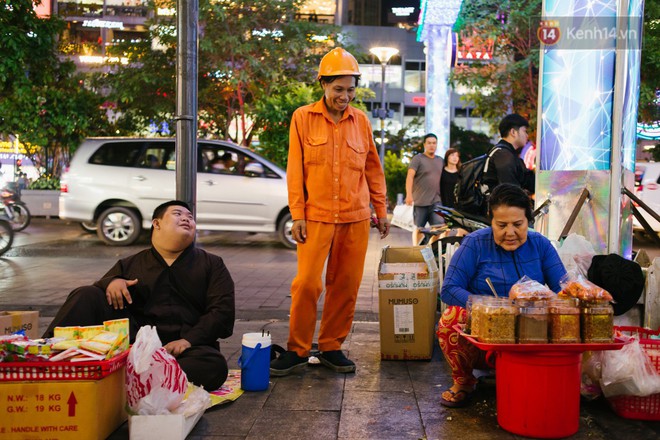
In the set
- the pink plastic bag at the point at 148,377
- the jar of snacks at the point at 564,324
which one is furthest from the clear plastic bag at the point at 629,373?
the pink plastic bag at the point at 148,377

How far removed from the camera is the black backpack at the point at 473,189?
6371mm

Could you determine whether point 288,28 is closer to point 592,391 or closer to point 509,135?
point 509,135

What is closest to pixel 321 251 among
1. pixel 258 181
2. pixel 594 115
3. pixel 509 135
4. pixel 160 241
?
pixel 160 241

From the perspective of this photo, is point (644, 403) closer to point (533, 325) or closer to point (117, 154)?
point (533, 325)

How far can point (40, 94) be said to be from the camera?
19891 mm

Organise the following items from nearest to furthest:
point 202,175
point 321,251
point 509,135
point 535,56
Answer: point 321,251 < point 509,135 < point 202,175 < point 535,56

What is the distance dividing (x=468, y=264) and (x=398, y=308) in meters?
1.01

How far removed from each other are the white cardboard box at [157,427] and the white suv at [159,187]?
9668mm

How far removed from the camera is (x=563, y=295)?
11.8ft

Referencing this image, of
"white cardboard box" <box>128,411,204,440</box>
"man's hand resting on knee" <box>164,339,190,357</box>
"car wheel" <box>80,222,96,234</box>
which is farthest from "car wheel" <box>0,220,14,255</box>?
"white cardboard box" <box>128,411,204,440</box>

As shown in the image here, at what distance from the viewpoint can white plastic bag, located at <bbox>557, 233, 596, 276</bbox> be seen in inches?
182

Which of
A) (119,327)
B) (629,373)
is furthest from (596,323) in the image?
(119,327)

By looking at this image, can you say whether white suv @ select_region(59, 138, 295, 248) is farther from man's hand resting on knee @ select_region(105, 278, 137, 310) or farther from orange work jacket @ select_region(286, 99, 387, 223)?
man's hand resting on knee @ select_region(105, 278, 137, 310)

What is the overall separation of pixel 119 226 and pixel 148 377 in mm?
10240
